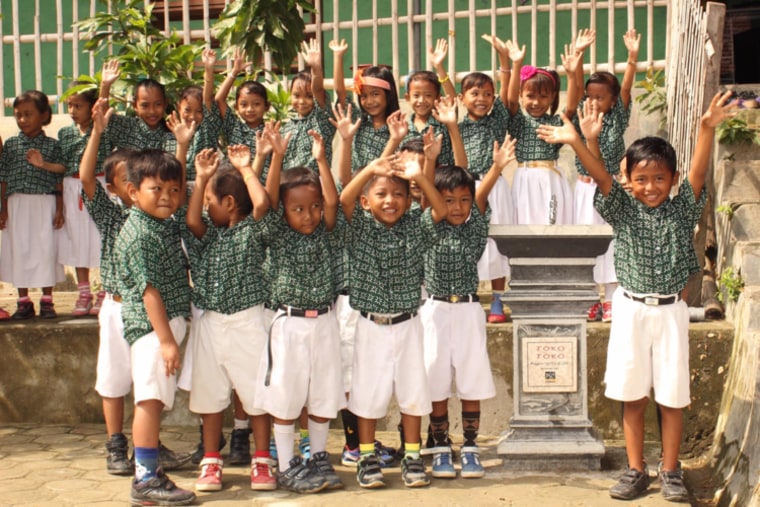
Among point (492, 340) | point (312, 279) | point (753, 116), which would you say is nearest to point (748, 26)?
point (753, 116)

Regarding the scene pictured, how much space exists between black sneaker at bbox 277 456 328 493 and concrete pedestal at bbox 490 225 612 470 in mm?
913

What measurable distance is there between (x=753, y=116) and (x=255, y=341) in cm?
378

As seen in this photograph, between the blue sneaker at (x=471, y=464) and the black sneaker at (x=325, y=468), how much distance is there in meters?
0.60

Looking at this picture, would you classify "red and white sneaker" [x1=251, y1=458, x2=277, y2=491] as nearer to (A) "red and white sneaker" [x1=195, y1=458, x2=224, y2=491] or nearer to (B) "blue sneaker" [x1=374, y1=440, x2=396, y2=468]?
(A) "red and white sneaker" [x1=195, y1=458, x2=224, y2=491]

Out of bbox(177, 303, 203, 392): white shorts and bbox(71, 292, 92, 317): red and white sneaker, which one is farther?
bbox(71, 292, 92, 317): red and white sneaker

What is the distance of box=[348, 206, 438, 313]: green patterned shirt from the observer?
15.3 ft

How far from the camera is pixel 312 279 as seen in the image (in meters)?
4.63

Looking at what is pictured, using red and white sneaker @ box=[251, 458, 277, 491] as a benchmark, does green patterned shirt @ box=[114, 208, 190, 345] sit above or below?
above

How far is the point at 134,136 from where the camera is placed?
599 cm

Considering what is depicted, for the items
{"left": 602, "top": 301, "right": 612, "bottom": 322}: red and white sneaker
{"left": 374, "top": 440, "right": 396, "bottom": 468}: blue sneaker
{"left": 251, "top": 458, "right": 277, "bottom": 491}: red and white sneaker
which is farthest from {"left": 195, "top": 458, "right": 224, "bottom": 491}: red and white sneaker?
{"left": 602, "top": 301, "right": 612, "bottom": 322}: red and white sneaker

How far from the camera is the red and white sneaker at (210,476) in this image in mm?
4625

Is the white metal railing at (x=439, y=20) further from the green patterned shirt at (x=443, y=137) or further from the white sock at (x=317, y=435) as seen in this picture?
the white sock at (x=317, y=435)

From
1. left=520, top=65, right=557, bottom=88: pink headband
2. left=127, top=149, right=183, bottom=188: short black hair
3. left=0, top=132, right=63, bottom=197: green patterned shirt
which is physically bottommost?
left=127, top=149, right=183, bottom=188: short black hair

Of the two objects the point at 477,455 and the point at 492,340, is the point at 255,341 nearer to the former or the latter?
the point at 477,455
